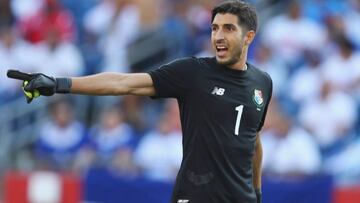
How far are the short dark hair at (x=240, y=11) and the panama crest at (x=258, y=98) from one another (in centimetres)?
43

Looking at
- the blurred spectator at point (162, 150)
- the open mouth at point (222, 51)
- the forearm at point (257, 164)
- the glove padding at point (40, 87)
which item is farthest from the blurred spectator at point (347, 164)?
the glove padding at point (40, 87)

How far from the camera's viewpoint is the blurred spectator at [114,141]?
37.6 ft

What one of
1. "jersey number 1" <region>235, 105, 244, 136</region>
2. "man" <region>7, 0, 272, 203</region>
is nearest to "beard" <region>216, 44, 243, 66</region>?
"man" <region>7, 0, 272, 203</region>

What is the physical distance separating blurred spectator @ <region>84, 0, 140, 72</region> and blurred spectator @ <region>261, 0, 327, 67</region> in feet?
6.15

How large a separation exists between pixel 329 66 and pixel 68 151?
134 inches

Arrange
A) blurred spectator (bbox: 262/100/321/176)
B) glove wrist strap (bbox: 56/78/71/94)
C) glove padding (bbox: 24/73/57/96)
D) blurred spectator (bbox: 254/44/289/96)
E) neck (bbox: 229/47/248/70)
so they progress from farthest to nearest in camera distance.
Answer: blurred spectator (bbox: 254/44/289/96), blurred spectator (bbox: 262/100/321/176), neck (bbox: 229/47/248/70), glove wrist strap (bbox: 56/78/71/94), glove padding (bbox: 24/73/57/96)

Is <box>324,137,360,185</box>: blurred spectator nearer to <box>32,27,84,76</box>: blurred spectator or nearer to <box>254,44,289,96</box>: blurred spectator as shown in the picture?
<box>254,44,289,96</box>: blurred spectator

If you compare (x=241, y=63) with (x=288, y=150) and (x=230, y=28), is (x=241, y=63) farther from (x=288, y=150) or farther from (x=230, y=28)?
(x=288, y=150)

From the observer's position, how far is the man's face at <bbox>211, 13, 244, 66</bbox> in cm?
625

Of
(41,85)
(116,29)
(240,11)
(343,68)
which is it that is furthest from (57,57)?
(41,85)

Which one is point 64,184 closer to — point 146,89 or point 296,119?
point 296,119

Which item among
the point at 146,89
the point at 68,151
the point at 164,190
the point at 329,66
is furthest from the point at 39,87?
the point at 329,66

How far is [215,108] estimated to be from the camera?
6.25 m

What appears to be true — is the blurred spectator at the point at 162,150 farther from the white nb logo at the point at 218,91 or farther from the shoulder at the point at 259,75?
the white nb logo at the point at 218,91
